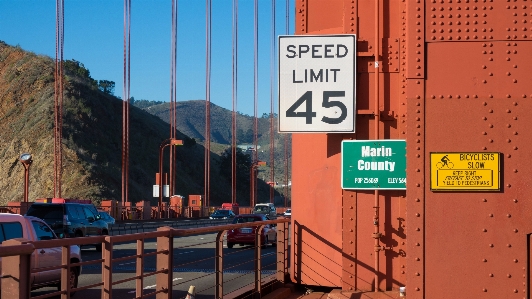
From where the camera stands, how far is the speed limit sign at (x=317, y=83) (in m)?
11.5

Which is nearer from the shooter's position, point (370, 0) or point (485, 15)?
point (485, 15)

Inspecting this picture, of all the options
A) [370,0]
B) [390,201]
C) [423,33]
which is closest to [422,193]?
[423,33]

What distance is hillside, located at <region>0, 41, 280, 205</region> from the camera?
8962 centimetres

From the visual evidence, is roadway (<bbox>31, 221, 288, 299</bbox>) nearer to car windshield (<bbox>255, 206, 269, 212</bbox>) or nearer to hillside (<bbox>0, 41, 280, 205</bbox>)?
car windshield (<bbox>255, 206, 269, 212</bbox>)

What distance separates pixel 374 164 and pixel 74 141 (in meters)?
87.8

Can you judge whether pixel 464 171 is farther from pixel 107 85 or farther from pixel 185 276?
pixel 107 85

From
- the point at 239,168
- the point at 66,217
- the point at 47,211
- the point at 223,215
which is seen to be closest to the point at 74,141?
the point at 223,215

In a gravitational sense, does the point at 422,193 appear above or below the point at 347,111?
below

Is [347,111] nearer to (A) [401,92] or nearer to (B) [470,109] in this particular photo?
(A) [401,92]

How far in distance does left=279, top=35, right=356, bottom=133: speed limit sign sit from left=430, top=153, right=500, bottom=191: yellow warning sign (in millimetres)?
3721

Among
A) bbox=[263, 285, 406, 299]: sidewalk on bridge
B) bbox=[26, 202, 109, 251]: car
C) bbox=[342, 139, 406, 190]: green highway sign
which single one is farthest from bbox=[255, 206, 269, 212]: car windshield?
bbox=[342, 139, 406, 190]: green highway sign

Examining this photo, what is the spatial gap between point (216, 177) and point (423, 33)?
127 meters

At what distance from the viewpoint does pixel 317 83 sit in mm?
11562

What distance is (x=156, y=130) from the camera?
129 metres
